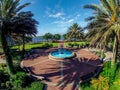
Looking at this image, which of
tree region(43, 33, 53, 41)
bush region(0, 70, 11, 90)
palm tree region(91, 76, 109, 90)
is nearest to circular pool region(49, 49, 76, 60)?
bush region(0, 70, 11, 90)

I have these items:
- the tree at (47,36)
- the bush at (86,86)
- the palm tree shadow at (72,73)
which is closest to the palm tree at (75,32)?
the tree at (47,36)

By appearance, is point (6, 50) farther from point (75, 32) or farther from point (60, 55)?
point (75, 32)

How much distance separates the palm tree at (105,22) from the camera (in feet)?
58.6

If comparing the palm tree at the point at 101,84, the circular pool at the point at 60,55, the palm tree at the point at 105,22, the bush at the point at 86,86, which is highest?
the palm tree at the point at 105,22

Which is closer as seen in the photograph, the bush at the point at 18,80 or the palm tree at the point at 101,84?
the palm tree at the point at 101,84

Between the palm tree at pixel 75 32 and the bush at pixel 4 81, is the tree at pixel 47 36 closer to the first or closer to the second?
the palm tree at pixel 75 32

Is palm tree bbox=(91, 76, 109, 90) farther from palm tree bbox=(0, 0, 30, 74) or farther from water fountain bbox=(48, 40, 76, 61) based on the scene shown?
water fountain bbox=(48, 40, 76, 61)

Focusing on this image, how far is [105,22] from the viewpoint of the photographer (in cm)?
1967

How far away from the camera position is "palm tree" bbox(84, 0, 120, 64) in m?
17.9

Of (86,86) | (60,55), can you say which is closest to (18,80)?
(86,86)

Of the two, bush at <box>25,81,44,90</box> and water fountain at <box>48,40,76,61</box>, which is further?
water fountain at <box>48,40,76,61</box>

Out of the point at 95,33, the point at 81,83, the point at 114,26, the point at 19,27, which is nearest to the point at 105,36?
the point at 114,26

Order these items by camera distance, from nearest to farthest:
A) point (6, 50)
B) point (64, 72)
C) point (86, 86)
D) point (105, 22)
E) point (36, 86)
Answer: point (36, 86)
point (86, 86)
point (105, 22)
point (6, 50)
point (64, 72)

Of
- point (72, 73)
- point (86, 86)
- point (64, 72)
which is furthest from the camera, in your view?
point (64, 72)
